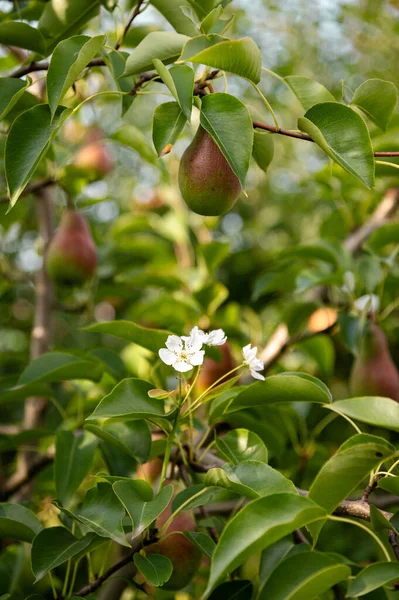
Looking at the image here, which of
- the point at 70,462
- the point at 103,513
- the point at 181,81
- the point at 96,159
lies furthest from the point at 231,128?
the point at 96,159

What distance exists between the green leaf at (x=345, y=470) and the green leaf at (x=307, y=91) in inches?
15.8

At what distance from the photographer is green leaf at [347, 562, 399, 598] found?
0.56m

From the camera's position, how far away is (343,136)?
28.2 inches

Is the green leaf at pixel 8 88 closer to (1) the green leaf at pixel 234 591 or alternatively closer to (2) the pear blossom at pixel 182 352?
(2) the pear blossom at pixel 182 352

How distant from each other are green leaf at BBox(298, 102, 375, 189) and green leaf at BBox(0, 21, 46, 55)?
0.40 m

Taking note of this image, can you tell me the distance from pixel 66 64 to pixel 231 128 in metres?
0.20

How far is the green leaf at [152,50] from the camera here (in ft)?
2.32

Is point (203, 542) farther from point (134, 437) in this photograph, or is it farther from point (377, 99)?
point (377, 99)

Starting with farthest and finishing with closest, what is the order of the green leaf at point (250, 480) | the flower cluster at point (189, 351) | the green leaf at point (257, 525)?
the flower cluster at point (189, 351), the green leaf at point (250, 480), the green leaf at point (257, 525)

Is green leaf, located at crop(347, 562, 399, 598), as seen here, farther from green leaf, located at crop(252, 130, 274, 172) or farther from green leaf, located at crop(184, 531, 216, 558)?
green leaf, located at crop(252, 130, 274, 172)

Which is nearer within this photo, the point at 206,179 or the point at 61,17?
the point at 206,179

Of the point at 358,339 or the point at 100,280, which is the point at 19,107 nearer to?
the point at 358,339

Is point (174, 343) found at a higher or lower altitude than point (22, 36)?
lower

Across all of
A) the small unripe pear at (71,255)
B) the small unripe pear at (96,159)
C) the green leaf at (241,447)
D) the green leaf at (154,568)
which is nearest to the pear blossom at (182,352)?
the green leaf at (241,447)
